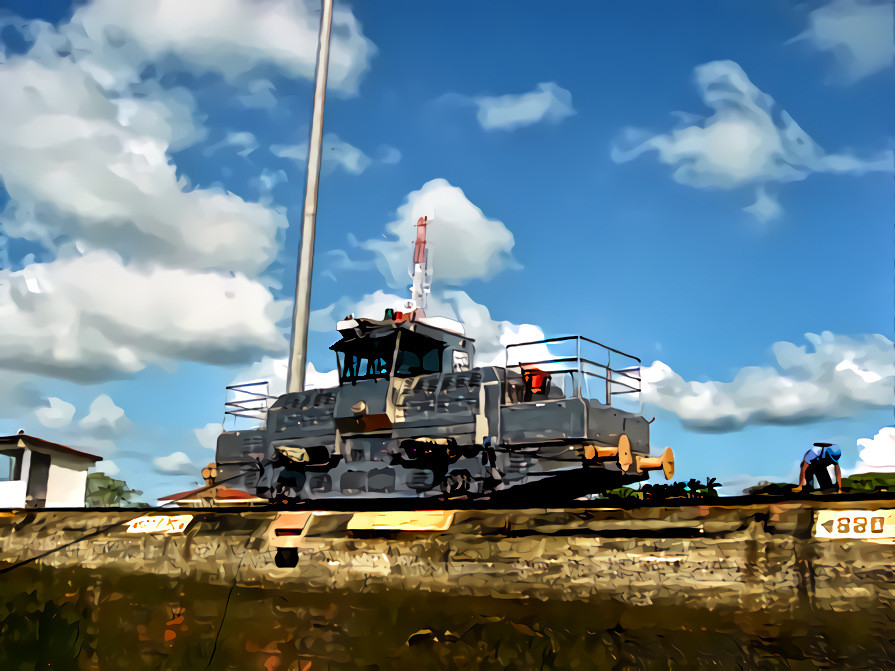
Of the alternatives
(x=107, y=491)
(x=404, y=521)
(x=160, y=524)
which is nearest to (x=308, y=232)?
(x=160, y=524)

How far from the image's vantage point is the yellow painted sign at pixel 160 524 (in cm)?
787

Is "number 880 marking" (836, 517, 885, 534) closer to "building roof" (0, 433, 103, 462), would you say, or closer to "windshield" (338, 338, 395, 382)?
"windshield" (338, 338, 395, 382)

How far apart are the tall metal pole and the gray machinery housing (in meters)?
3.19

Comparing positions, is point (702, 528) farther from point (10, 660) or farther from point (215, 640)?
point (10, 660)

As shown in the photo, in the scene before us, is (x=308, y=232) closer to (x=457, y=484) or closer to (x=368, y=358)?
(x=368, y=358)

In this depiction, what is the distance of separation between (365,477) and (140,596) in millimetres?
5943

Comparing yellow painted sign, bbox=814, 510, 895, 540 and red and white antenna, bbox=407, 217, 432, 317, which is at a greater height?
red and white antenna, bbox=407, 217, 432, 317

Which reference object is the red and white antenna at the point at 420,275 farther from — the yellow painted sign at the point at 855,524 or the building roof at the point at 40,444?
the building roof at the point at 40,444

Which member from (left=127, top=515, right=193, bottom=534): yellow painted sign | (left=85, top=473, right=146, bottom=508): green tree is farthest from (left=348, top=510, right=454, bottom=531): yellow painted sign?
(left=85, top=473, right=146, bottom=508): green tree

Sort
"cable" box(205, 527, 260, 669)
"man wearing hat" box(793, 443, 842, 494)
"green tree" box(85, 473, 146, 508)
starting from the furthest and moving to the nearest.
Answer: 1. "green tree" box(85, 473, 146, 508)
2. "man wearing hat" box(793, 443, 842, 494)
3. "cable" box(205, 527, 260, 669)

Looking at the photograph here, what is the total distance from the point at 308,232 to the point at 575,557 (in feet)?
51.8

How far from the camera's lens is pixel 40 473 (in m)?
31.3

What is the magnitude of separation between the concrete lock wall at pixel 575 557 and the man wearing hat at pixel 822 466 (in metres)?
6.66

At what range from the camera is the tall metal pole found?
18781 millimetres
